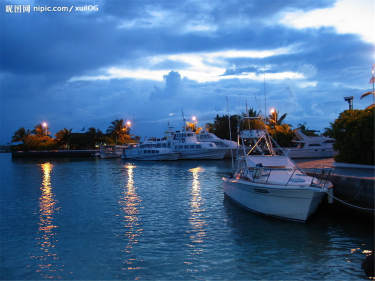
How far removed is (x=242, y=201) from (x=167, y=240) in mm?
5584

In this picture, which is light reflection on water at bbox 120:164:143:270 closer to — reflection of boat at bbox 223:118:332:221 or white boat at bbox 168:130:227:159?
reflection of boat at bbox 223:118:332:221

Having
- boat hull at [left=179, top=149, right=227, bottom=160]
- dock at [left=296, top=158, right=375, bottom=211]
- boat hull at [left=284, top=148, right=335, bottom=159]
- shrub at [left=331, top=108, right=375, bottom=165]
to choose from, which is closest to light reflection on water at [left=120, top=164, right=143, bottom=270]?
dock at [left=296, top=158, right=375, bottom=211]

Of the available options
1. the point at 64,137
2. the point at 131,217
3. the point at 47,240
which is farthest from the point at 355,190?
the point at 64,137

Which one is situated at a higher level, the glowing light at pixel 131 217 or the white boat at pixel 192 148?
the white boat at pixel 192 148

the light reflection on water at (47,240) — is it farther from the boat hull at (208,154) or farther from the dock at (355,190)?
the boat hull at (208,154)

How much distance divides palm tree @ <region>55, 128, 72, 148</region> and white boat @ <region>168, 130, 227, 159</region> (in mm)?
58977

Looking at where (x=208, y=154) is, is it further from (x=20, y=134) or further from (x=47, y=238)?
(x=20, y=134)

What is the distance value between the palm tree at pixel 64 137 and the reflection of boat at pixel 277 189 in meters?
106

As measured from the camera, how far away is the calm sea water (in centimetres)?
997

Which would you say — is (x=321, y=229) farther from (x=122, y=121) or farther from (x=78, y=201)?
(x=122, y=121)

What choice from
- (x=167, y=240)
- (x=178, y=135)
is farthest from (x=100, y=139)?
(x=167, y=240)

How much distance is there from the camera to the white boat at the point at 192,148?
64.1 meters

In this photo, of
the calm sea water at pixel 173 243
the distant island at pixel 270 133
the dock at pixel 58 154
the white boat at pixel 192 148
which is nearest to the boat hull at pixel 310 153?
the distant island at pixel 270 133

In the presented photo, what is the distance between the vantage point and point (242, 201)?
1709cm
